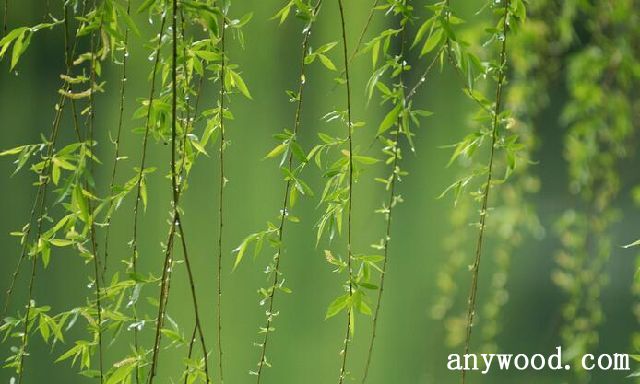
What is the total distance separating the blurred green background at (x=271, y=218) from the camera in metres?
2.74

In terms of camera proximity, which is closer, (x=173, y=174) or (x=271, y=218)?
(x=173, y=174)

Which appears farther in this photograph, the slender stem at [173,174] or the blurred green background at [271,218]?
the blurred green background at [271,218]

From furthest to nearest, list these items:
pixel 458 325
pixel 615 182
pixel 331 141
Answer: pixel 458 325 < pixel 615 182 < pixel 331 141

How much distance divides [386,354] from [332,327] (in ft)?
0.60

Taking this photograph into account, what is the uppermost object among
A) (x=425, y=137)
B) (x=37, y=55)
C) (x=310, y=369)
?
(x=37, y=55)

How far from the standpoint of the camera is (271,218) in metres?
2.83

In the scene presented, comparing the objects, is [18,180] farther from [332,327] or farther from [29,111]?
[332,327]

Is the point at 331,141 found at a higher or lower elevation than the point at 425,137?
lower

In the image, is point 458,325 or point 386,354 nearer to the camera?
point 458,325

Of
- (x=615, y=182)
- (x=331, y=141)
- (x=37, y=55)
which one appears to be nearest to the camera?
(x=331, y=141)

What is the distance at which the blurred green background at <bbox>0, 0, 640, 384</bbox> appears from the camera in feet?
9.00

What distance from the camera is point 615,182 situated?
5.04 feet

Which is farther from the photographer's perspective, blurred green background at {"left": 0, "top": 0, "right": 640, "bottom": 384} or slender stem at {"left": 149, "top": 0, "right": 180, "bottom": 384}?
blurred green background at {"left": 0, "top": 0, "right": 640, "bottom": 384}

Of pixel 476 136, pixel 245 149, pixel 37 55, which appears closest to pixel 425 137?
pixel 245 149
